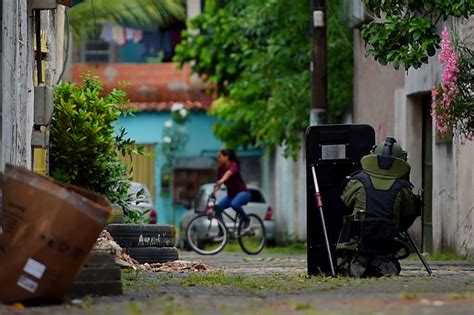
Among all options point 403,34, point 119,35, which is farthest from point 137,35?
point 403,34

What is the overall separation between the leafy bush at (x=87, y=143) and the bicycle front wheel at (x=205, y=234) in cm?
715

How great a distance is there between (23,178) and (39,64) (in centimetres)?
801

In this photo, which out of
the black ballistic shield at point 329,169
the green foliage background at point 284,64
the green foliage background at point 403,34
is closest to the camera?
the black ballistic shield at point 329,169

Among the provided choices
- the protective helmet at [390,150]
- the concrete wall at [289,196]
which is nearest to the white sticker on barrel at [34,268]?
the protective helmet at [390,150]

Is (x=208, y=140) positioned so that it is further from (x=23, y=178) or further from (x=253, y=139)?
(x=23, y=178)

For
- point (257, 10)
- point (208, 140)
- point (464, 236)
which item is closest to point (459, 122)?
point (464, 236)

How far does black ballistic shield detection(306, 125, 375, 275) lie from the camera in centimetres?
1645

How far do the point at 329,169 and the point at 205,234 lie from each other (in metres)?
11.5

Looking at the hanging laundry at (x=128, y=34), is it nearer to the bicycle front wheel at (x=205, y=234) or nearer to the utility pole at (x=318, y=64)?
the utility pole at (x=318, y=64)

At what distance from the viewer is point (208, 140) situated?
47469mm

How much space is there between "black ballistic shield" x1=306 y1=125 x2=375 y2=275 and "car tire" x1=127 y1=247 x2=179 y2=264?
2.39 meters

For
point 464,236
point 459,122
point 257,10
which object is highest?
point 257,10

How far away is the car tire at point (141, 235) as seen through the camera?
17.9m

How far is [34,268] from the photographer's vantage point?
36.4ft
